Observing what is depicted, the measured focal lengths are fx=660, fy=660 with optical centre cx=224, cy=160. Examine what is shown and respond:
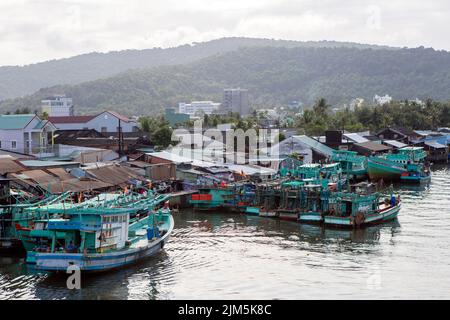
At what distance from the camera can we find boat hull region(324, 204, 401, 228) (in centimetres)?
3469

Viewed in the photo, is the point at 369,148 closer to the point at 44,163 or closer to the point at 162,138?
the point at 162,138

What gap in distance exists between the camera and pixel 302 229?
34.6 meters

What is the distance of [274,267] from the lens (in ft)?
87.2

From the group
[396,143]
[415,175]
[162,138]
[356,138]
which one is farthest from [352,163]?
[396,143]

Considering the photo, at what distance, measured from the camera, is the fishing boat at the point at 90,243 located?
80.2 feet

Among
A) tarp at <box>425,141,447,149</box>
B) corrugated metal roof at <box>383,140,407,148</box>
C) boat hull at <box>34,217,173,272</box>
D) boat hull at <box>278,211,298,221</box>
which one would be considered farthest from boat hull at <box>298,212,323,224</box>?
tarp at <box>425,141,447,149</box>

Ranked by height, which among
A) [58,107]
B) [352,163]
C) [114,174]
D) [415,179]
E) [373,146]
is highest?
[58,107]

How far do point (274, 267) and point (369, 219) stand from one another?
10.8 metres

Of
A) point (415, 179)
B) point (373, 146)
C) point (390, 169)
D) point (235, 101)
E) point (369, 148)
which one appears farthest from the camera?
point (235, 101)

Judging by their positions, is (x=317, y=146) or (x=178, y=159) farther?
(x=317, y=146)

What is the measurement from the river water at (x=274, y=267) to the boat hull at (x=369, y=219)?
569 millimetres

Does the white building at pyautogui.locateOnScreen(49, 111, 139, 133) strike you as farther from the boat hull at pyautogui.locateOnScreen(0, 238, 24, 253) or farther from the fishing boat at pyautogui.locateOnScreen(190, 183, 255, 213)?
the boat hull at pyautogui.locateOnScreen(0, 238, 24, 253)

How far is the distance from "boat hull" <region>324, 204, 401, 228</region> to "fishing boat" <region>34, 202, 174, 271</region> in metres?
11.7
